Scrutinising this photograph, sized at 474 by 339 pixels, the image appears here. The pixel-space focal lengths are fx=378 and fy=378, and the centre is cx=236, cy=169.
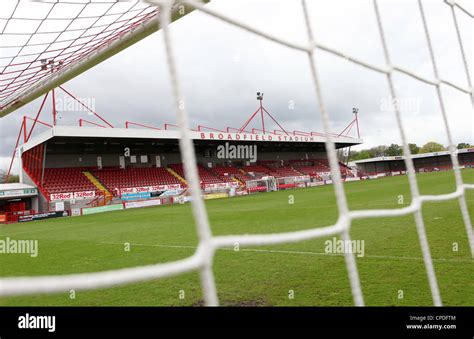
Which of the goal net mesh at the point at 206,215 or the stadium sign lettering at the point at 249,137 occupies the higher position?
the stadium sign lettering at the point at 249,137

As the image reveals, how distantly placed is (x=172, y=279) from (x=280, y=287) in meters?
1.25

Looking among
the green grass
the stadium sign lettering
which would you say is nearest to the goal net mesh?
the green grass

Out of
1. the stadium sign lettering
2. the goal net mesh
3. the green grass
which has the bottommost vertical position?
the green grass

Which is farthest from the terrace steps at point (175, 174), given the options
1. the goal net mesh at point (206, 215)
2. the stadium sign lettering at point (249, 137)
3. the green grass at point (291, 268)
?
the goal net mesh at point (206, 215)

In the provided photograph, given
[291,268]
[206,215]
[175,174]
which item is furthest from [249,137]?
[206,215]

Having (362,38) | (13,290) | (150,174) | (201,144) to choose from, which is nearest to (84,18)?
(362,38)

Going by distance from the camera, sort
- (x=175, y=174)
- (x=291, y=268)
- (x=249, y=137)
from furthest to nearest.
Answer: (x=175, y=174) < (x=249, y=137) < (x=291, y=268)

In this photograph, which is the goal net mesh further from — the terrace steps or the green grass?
the terrace steps

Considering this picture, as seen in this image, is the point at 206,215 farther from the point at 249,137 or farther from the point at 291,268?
the point at 249,137

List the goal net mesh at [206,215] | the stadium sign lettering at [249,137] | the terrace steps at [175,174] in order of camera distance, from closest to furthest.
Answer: the goal net mesh at [206,215], the stadium sign lettering at [249,137], the terrace steps at [175,174]

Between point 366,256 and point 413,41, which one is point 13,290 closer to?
point 413,41

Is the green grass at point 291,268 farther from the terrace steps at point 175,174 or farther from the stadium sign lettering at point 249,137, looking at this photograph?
the terrace steps at point 175,174

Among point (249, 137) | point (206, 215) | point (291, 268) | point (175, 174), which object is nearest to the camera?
point (206, 215)

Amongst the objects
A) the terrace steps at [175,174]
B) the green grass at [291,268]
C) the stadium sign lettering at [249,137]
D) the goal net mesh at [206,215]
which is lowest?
the green grass at [291,268]
